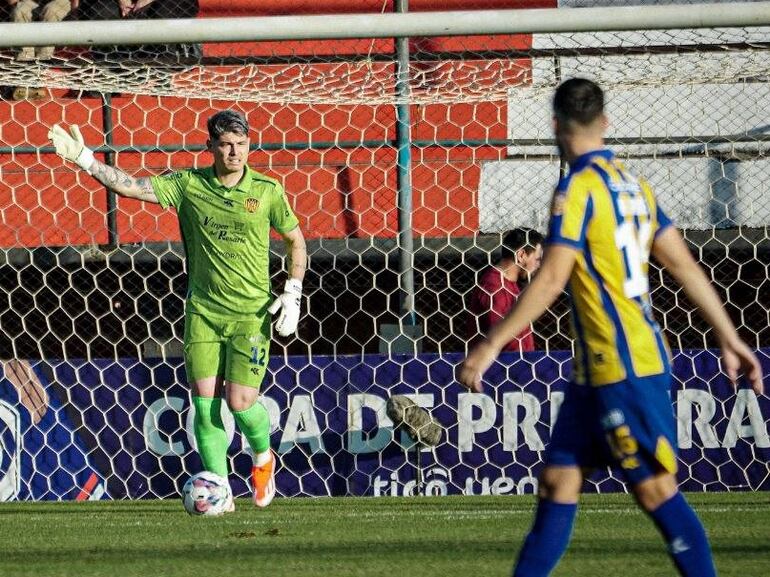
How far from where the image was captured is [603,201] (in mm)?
3453

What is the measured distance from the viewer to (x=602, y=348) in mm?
3414

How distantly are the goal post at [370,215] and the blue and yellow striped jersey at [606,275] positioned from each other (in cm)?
286

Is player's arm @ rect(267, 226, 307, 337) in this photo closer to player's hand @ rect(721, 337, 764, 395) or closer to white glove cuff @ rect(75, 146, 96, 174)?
white glove cuff @ rect(75, 146, 96, 174)

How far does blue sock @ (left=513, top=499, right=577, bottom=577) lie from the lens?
3.38 m

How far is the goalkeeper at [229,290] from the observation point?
675 cm

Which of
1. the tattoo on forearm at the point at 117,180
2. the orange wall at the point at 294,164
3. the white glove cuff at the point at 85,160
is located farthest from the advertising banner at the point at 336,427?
the white glove cuff at the point at 85,160

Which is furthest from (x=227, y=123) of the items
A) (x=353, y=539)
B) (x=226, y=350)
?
(x=353, y=539)

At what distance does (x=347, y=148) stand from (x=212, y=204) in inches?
117

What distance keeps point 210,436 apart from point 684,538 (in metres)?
3.76

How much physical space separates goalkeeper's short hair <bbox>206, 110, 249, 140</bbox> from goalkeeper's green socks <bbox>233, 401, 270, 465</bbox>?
56.6 inches

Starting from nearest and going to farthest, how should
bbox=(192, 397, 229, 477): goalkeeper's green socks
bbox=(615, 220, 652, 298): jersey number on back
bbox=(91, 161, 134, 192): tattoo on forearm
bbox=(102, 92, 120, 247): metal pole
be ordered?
bbox=(615, 220, 652, 298): jersey number on back → bbox=(91, 161, 134, 192): tattoo on forearm → bbox=(192, 397, 229, 477): goalkeeper's green socks → bbox=(102, 92, 120, 247): metal pole

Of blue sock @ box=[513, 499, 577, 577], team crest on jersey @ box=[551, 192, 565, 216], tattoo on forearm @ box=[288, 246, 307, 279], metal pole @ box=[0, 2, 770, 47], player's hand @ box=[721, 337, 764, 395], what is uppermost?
metal pole @ box=[0, 2, 770, 47]

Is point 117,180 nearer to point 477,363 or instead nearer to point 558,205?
point 558,205

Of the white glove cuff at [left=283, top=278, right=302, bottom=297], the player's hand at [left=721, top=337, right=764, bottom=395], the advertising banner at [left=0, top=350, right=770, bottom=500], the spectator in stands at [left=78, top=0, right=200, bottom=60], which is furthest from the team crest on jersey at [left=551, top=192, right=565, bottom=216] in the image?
the spectator in stands at [left=78, top=0, right=200, bottom=60]
